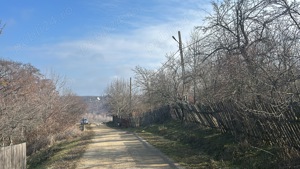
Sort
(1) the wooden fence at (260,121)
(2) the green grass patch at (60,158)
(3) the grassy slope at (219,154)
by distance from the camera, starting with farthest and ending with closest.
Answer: (2) the green grass patch at (60,158), (3) the grassy slope at (219,154), (1) the wooden fence at (260,121)

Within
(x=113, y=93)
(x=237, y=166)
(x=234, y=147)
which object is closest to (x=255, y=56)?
(x=234, y=147)

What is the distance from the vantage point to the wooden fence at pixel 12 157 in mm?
14317

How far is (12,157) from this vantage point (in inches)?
601

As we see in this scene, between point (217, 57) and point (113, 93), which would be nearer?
point (217, 57)

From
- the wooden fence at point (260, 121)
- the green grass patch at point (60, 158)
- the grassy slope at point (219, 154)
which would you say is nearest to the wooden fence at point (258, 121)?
the wooden fence at point (260, 121)

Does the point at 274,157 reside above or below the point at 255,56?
below

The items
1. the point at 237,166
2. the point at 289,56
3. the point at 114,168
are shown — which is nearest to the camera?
the point at 289,56

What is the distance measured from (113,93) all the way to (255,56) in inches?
2930

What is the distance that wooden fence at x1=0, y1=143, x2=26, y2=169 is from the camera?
14.3 metres

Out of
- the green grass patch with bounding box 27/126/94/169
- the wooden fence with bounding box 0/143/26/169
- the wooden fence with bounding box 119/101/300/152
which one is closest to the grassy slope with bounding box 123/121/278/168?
the wooden fence with bounding box 119/101/300/152

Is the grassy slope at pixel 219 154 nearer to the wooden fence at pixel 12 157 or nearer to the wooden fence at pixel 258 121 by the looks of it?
the wooden fence at pixel 258 121

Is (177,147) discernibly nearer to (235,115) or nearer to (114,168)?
(235,115)

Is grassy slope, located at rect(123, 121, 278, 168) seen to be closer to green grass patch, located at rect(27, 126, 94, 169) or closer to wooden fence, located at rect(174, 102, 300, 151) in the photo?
wooden fence, located at rect(174, 102, 300, 151)

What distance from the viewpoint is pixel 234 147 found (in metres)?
11.9
